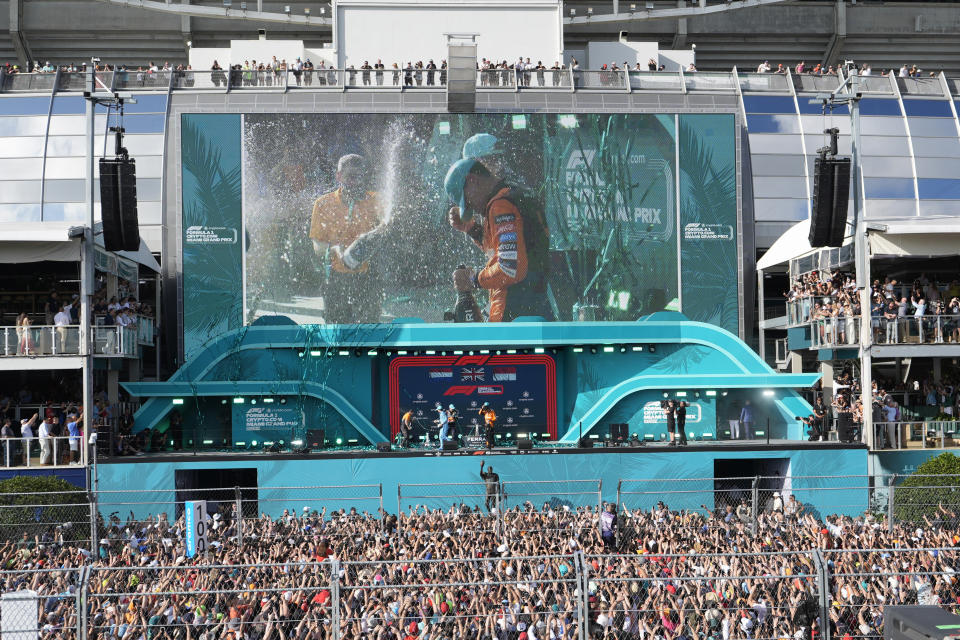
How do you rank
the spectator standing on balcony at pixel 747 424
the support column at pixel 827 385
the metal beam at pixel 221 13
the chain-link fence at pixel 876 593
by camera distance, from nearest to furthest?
the chain-link fence at pixel 876 593 → the spectator standing on balcony at pixel 747 424 → the support column at pixel 827 385 → the metal beam at pixel 221 13

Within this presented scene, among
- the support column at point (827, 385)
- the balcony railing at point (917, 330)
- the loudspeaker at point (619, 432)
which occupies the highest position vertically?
the balcony railing at point (917, 330)

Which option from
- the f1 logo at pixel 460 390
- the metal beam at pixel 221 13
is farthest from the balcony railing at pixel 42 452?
the metal beam at pixel 221 13

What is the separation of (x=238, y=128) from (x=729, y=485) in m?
20.7

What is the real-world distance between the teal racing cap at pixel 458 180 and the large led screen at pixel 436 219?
0.05 meters

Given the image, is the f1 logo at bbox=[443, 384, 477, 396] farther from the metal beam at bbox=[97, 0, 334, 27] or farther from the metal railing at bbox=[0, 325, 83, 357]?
the metal beam at bbox=[97, 0, 334, 27]

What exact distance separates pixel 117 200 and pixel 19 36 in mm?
31783

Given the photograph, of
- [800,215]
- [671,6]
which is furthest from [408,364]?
[671,6]

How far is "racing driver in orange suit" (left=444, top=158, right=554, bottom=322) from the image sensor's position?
3562 cm

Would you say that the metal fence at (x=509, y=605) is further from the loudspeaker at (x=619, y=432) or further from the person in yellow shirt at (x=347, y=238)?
the person in yellow shirt at (x=347, y=238)

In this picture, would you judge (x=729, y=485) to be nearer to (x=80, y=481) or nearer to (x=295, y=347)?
(x=295, y=347)

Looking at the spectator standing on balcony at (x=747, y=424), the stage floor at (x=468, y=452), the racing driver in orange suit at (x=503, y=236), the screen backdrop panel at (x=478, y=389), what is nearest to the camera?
the stage floor at (x=468, y=452)

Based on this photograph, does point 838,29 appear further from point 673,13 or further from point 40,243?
point 40,243

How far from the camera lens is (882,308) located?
2956 cm

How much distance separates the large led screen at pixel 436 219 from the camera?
35375 millimetres
